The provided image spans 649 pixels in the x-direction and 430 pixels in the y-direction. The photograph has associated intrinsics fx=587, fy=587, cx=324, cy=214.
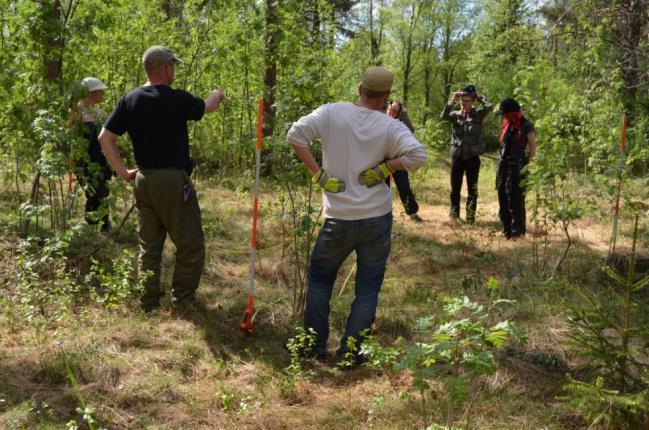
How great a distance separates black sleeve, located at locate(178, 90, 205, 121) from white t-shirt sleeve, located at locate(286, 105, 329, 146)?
0.84 m

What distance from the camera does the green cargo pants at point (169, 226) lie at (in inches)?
174

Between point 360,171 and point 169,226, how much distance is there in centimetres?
162

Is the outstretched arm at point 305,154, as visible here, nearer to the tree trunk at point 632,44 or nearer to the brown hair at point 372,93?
the brown hair at point 372,93

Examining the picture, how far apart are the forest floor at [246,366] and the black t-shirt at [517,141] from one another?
5.89ft

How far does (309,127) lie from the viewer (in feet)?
12.9

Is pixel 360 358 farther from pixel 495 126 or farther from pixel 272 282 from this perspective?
pixel 495 126

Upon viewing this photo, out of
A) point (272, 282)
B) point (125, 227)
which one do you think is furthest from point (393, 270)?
point (125, 227)

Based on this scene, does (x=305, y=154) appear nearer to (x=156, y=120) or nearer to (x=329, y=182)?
(x=329, y=182)

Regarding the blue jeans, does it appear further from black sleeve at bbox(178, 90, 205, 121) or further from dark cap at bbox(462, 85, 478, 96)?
dark cap at bbox(462, 85, 478, 96)

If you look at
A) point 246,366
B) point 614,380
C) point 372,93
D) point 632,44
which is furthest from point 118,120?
point 632,44

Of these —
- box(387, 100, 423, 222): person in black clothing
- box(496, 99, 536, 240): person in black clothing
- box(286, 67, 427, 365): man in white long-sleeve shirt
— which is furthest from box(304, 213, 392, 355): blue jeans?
box(387, 100, 423, 222): person in black clothing

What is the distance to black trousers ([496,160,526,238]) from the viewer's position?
7703mm

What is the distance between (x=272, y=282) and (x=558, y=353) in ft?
9.47

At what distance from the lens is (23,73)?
5367 millimetres
